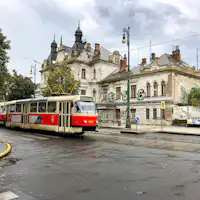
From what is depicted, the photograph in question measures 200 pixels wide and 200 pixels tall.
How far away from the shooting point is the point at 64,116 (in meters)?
14.8

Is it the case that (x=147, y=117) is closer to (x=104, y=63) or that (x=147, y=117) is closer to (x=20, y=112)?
(x=104, y=63)

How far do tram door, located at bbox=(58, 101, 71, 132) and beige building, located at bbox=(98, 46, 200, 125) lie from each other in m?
15.6

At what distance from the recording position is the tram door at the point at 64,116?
14562 millimetres

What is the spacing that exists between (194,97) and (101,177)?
2924 centimetres

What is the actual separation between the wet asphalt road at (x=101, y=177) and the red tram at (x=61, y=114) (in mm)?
5841

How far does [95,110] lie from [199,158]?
8.29 metres

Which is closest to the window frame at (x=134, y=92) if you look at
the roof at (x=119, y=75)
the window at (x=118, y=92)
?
the roof at (x=119, y=75)

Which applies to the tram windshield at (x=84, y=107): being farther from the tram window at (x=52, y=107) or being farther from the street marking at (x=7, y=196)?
the street marking at (x=7, y=196)

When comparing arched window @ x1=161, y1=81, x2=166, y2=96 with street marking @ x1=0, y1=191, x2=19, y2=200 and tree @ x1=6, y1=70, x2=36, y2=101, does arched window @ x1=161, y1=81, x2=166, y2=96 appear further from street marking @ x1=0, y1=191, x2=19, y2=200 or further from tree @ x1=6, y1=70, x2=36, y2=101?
street marking @ x1=0, y1=191, x2=19, y2=200

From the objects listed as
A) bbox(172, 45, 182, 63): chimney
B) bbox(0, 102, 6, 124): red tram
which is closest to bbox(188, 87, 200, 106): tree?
bbox(172, 45, 182, 63): chimney

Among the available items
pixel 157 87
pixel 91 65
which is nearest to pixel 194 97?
pixel 157 87

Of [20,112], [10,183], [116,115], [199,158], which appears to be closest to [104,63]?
[116,115]

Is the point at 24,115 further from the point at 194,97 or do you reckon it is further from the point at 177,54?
the point at 177,54

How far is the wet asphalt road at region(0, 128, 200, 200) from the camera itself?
176 inches
